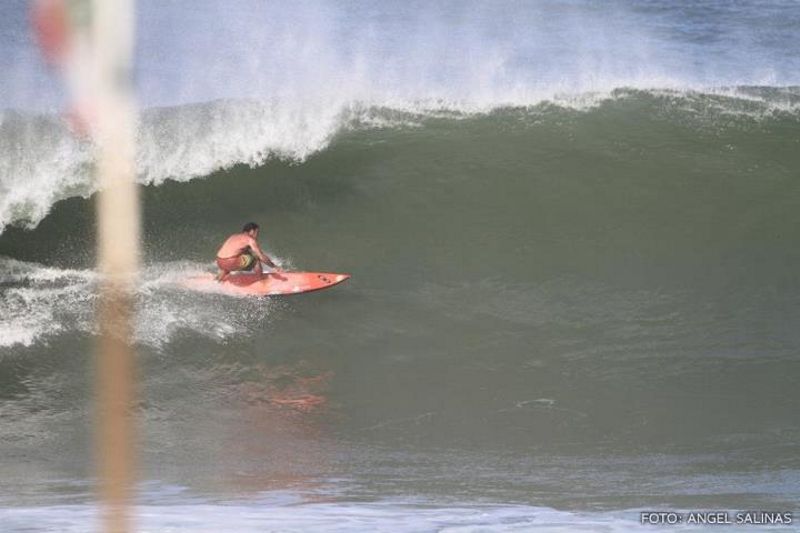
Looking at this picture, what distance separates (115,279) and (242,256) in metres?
1.23

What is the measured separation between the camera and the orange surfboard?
1108cm

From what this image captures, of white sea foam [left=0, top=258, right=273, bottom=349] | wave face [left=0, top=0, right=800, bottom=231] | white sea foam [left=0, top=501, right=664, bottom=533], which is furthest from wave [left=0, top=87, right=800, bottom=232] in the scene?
white sea foam [left=0, top=501, right=664, bottom=533]

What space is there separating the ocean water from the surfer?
303mm

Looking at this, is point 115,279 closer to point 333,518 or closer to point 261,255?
A: point 261,255

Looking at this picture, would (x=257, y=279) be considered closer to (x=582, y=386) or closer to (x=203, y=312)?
(x=203, y=312)

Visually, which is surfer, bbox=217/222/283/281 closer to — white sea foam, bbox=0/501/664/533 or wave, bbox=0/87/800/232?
wave, bbox=0/87/800/232

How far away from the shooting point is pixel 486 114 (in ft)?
49.4

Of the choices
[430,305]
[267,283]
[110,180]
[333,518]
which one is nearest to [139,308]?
[267,283]

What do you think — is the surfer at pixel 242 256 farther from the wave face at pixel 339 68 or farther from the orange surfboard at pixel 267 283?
the wave face at pixel 339 68

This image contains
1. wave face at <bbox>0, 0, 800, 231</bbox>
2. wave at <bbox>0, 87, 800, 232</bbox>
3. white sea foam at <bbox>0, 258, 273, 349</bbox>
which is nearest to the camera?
white sea foam at <bbox>0, 258, 273, 349</bbox>

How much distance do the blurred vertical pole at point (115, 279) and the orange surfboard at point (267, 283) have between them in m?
0.66

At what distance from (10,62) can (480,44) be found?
7540mm

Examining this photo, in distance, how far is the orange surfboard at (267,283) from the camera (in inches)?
436

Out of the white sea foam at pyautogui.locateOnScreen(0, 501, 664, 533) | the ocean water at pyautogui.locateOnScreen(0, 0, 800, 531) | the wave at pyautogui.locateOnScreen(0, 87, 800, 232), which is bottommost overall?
the white sea foam at pyautogui.locateOnScreen(0, 501, 664, 533)
